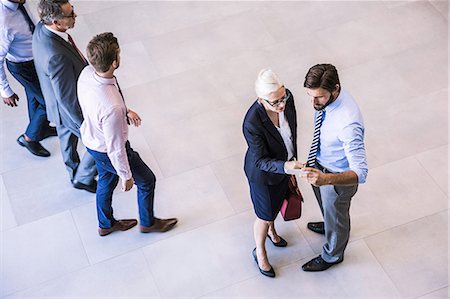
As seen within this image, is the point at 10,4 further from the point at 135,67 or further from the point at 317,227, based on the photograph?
the point at 317,227

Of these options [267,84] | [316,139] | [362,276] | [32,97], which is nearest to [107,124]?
[267,84]

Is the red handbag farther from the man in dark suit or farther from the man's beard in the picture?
the man in dark suit

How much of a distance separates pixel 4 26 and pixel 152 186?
133 centimetres

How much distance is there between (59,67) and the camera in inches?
152

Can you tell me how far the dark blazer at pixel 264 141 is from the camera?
10.8ft

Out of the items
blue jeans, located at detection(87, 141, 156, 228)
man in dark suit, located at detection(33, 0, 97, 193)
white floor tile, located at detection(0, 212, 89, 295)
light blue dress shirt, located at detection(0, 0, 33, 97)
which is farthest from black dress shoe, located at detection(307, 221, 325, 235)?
light blue dress shirt, located at detection(0, 0, 33, 97)

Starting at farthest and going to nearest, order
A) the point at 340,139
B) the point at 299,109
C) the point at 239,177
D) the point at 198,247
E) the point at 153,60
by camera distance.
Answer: the point at 153,60
the point at 299,109
the point at 239,177
the point at 198,247
the point at 340,139

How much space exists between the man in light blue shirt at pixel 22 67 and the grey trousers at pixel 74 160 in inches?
13.3

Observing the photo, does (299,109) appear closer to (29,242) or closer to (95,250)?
(95,250)

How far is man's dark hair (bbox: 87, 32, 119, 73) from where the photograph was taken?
133 inches

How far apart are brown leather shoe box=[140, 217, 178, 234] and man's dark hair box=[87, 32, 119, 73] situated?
4.26 feet

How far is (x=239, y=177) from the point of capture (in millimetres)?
4664

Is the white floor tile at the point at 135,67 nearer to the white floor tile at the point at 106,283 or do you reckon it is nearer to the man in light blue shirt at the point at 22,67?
the man in light blue shirt at the point at 22,67

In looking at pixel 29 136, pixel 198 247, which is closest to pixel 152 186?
pixel 198 247
